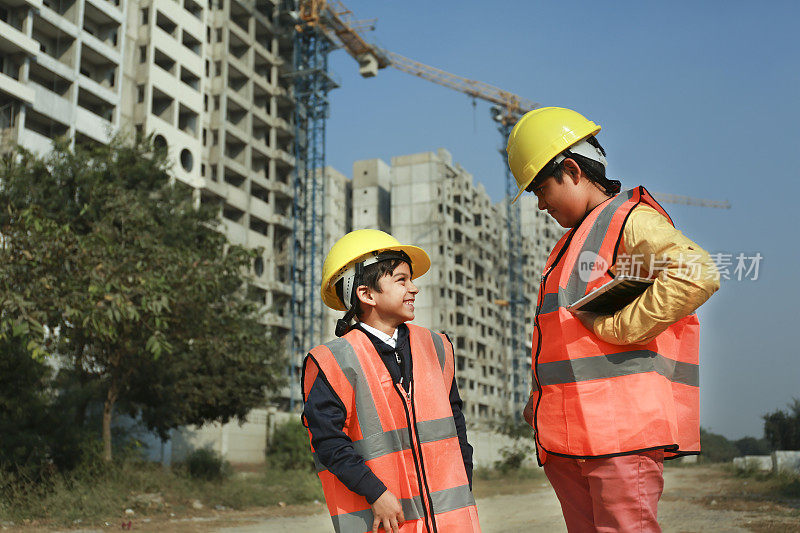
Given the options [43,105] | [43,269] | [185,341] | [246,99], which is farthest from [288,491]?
[246,99]

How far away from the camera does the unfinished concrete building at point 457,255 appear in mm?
69875

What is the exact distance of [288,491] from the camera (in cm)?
1634

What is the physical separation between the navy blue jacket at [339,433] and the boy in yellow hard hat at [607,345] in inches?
24.5

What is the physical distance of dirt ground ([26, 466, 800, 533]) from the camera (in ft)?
30.3

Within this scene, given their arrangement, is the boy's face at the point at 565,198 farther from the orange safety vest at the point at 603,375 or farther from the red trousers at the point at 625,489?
the red trousers at the point at 625,489

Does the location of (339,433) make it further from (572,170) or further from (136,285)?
(136,285)

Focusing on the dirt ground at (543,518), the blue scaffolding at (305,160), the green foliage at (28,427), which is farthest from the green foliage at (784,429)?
the blue scaffolding at (305,160)

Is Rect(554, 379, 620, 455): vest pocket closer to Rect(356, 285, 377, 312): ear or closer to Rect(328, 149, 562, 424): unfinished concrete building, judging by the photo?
Rect(356, 285, 377, 312): ear

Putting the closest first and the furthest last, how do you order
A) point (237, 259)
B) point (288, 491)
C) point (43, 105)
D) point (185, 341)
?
1. point (185, 341)
2. point (237, 259)
3. point (288, 491)
4. point (43, 105)

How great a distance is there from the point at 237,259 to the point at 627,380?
12917 mm

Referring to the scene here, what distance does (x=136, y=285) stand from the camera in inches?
389

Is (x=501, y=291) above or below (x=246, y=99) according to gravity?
below

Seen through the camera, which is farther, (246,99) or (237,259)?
(246,99)

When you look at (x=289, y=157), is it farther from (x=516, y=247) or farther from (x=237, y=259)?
(x=237, y=259)
